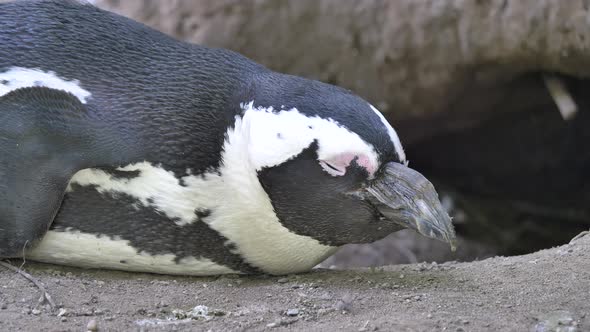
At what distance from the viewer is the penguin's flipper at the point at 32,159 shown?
1938 millimetres

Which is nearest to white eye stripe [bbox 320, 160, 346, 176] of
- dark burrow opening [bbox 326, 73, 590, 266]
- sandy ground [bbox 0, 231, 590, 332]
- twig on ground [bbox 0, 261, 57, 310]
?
sandy ground [bbox 0, 231, 590, 332]

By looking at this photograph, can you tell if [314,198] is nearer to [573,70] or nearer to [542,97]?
[573,70]

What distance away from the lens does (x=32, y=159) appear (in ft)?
6.35

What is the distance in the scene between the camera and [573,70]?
3.11m

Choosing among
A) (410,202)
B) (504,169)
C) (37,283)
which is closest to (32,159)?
(37,283)

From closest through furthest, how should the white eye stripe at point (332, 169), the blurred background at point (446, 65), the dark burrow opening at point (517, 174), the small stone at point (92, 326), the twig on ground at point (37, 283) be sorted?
the small stone at point (92, 326), the twig on ground at point (37, 283), the white eye stripe at point (332, 169), the blurred background at point (446, 65), the dark burrow opening at point (517, 174)

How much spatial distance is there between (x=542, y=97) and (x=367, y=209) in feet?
6.25

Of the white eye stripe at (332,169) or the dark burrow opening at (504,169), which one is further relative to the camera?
the dark burrow opening at (504,169)

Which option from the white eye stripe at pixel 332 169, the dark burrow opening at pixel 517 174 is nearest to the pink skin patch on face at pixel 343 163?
the white eye stripe at pixel 332 169

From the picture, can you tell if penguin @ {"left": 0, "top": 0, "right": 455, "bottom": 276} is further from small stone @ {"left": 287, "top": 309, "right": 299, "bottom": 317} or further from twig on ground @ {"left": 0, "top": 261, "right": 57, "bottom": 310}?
small stone @ {"left": 287, "top": 309, "right": 299, "bottom": 317}

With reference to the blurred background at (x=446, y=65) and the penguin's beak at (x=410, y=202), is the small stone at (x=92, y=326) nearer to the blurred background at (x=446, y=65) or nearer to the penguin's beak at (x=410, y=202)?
the penguin's beak at (x=410, y=202)

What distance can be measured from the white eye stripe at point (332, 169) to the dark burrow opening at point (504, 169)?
5.54 feet

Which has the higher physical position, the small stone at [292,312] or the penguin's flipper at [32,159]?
the penguin's flipper at [32,159]

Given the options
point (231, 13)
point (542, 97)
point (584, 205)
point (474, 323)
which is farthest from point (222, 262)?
point (584, 205)
